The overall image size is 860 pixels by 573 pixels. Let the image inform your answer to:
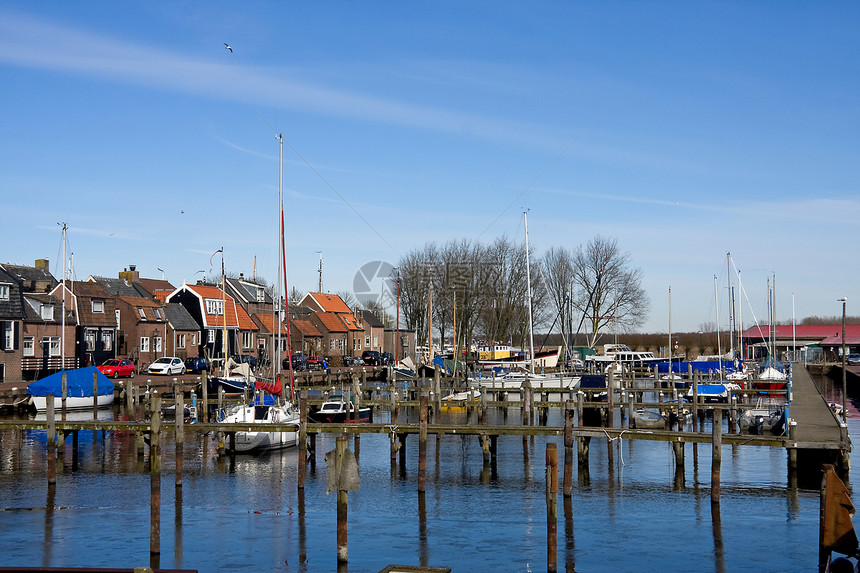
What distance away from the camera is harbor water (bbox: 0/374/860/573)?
2350cm

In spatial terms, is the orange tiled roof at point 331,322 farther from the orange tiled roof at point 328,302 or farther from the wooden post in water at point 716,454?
the wooden post in water at point 716,454

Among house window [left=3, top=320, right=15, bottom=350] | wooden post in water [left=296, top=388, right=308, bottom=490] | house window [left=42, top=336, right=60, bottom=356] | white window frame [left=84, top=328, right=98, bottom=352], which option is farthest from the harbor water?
white window frame [left=84, top=328, right=98, bottom=352]

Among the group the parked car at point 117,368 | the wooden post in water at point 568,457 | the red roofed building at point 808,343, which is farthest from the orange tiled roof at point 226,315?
the wooden post in water at point 568,457

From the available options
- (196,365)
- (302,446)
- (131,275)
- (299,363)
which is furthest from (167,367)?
(302,446)

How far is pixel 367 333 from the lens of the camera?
13088 centimetres

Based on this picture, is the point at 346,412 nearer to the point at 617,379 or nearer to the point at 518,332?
the point at 617,379

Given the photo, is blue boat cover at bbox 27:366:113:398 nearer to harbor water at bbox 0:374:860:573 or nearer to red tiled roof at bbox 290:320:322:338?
harbor water at bbox 0:374:860:573

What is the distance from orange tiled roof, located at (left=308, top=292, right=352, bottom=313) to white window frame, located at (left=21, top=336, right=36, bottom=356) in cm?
5302

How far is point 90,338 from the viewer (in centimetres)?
8031

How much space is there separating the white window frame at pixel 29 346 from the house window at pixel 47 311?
2.28 metres

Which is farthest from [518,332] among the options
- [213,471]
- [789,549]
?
[789,549]

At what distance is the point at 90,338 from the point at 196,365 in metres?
9.82

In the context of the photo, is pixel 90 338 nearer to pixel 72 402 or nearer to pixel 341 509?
pixel 72 402

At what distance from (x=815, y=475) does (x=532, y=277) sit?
80.8 metres
